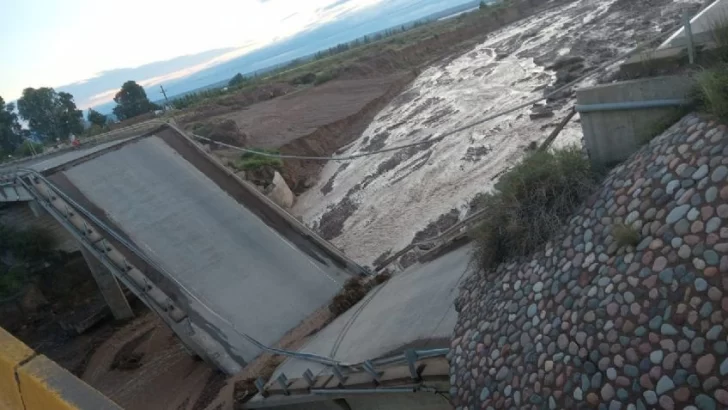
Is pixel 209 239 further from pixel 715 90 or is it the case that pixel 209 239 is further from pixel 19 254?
pixel 715 90

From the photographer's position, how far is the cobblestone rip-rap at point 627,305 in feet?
12.9

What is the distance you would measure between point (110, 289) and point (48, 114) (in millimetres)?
37613

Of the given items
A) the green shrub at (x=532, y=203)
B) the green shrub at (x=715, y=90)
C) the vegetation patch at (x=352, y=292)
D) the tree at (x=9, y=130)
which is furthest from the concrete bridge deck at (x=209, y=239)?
the tree at (x=9, y=130)

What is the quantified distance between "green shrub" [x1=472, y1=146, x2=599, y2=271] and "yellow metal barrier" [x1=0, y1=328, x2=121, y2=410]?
4557mm

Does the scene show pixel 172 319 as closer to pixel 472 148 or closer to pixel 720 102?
pixel 720 102

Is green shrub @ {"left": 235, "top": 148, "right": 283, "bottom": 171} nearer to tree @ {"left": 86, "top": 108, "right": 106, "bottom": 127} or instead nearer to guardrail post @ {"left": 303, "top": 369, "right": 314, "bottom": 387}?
guardrail post @ {"left": 303, "top": 369, "right": 314, "bottom": 387}

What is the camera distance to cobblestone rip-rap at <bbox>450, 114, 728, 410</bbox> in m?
3.93

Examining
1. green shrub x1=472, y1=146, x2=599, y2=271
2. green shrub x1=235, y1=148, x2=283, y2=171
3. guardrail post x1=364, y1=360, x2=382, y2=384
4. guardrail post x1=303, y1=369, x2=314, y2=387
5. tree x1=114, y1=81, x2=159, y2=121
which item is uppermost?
tree x1=114, y1=81, x2=159, y2=121

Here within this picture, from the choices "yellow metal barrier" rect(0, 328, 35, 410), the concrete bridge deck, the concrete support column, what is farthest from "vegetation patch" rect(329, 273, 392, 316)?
"yellow metal barrier" rect(0, 328, 35, 410)

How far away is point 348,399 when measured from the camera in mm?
7430

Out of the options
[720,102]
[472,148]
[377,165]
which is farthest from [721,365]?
[377,165]

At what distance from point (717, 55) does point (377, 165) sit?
650 inches

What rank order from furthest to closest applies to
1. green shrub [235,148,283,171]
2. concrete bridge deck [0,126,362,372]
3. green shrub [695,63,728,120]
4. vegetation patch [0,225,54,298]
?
green shrub [235,148,283,171] < vegetation patch [0,225,54,298] < concrete bridge deck [0,126,362,372] < green shrub [695,63,728,120]

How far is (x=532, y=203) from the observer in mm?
6332
